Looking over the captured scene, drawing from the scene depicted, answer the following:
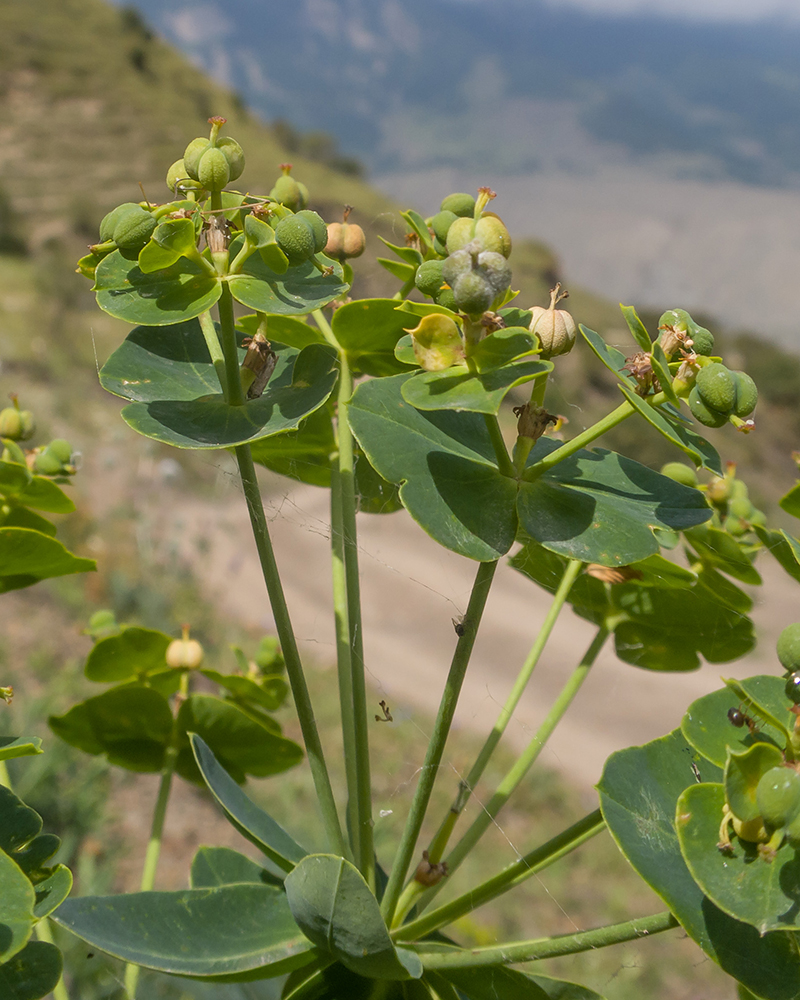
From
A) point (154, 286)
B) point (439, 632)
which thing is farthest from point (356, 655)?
point (439, 632)

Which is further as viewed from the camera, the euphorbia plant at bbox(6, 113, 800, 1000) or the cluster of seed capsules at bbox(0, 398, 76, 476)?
the cluster of seed capsules at bbox(0, 398, 76, 476)

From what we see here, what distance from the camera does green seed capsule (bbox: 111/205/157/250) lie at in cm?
75

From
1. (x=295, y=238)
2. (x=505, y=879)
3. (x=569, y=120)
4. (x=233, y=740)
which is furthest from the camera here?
(x=569, y=120)

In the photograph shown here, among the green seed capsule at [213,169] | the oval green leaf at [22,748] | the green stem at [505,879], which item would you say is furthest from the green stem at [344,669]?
the green seed capsule at [213,169]

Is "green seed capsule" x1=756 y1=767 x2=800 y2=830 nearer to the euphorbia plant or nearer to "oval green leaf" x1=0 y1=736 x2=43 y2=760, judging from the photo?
the euphorbia plant

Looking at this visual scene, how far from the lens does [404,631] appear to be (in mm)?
9750

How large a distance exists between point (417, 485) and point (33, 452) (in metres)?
0.69

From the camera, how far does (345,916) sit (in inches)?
31.3

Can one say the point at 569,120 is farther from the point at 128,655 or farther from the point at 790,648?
the point at 790,648

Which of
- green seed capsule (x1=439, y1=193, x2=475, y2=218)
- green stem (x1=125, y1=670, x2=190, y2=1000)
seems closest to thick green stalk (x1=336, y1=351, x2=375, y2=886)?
green seed capsule (x1=439, y1=193, x2=475, y2=218)

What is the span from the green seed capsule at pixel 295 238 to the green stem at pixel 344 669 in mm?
370

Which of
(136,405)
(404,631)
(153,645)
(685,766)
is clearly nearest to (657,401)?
(685,766)

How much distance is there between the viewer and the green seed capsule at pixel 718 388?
72 centimetres

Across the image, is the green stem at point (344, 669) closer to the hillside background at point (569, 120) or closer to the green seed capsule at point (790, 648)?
the green seed capsule at point (790, 648)
